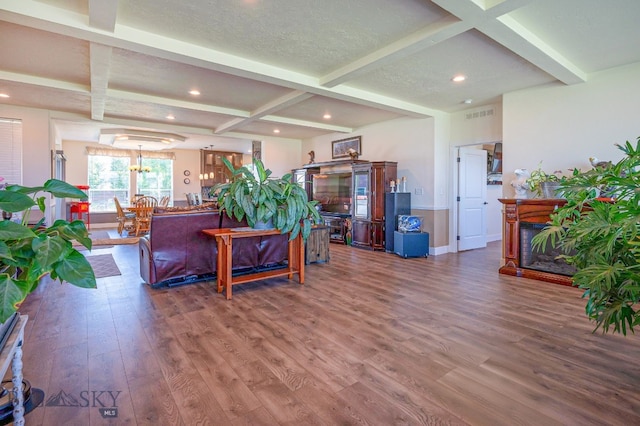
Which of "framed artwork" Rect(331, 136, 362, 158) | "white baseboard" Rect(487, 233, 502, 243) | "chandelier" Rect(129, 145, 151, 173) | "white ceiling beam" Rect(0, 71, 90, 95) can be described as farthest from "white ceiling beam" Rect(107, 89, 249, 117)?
"white baseboard" Rect(487, 233, 502, 243)

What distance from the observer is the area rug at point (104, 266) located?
184 inches

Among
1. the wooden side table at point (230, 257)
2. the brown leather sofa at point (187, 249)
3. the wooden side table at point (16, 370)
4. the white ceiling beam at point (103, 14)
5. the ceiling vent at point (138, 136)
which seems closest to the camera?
the wooden side table at point (16, 370)

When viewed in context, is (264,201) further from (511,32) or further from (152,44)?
(511,32)

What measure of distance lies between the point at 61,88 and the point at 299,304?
14.8 feet

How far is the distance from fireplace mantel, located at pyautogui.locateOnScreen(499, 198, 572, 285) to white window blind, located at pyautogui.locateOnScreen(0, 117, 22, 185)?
7.83m

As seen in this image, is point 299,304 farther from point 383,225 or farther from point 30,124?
point 30,124

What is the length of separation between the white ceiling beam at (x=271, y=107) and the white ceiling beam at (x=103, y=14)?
2499 millimetres

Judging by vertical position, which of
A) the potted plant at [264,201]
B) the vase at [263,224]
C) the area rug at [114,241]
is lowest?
the area rug at [114,241]

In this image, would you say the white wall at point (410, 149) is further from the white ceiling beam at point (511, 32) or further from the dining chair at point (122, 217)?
the dining chair at point (122, 217)

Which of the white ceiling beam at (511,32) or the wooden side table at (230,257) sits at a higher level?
the white ceiling beam at (511,32)

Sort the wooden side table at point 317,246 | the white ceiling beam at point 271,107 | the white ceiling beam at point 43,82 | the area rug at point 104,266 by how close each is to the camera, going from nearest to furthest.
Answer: the white ceiling beam at point 43,82 < the area rug at point 104,266 < the white ceiling beam at point 271,107 < the wooden side table at point 317,246

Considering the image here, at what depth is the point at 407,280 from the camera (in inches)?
173

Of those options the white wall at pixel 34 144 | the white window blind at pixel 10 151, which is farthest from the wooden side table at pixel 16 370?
the white window blind at pixel 10 151

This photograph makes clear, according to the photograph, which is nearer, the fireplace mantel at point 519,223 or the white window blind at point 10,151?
the fireplace mantel at point 519,223
